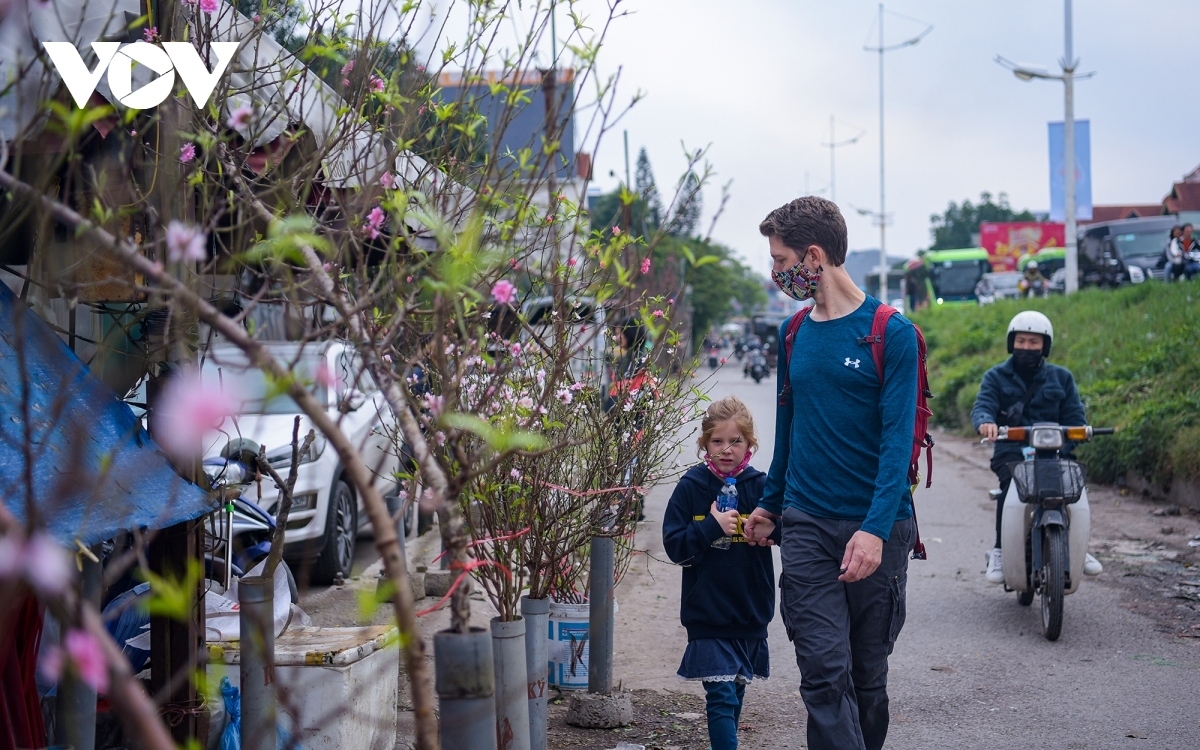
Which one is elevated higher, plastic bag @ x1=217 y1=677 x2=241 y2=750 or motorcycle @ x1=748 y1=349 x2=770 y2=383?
motorcycle @ x1=748 y1=349 x2=770 y2=383

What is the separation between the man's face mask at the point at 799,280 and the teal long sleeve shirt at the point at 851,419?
0.35 feet

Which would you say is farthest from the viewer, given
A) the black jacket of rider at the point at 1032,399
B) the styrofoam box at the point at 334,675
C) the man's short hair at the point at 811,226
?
the black jacket of rider at the point at 1032,399

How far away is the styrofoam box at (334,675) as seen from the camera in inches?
155

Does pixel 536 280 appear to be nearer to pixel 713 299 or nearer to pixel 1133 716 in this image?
pixel 1133 716

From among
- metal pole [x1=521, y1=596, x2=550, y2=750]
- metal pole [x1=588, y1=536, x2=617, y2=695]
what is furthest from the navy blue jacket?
metal pole [x1=588, y1=536, x2=617, y2=695]

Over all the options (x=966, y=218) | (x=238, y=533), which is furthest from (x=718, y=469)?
(x=966, y=218)

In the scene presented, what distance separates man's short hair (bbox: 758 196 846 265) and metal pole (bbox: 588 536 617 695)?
1.73 meters

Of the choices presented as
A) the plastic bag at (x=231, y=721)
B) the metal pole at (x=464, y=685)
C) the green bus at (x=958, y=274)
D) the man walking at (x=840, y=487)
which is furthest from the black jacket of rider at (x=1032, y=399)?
the green bus at (x=958, y=274)

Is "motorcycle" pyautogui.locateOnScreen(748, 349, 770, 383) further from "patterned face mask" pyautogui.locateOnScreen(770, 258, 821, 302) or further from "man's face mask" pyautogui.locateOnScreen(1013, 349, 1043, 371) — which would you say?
"patterned face mask" pyautogui.locateOnScreen(770, 258, 821, 302)

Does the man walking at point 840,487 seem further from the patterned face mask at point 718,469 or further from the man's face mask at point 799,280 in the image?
the patterned face mask at point 718,469

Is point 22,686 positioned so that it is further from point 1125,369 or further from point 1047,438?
point 1125,369

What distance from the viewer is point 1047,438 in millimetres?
6691

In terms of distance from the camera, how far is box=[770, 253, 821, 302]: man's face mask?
3.81 meters

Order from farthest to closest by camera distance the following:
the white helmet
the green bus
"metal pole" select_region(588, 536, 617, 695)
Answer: the green bus < the white helmet < "metal pole" select_region(588, 536, 617, 695)
